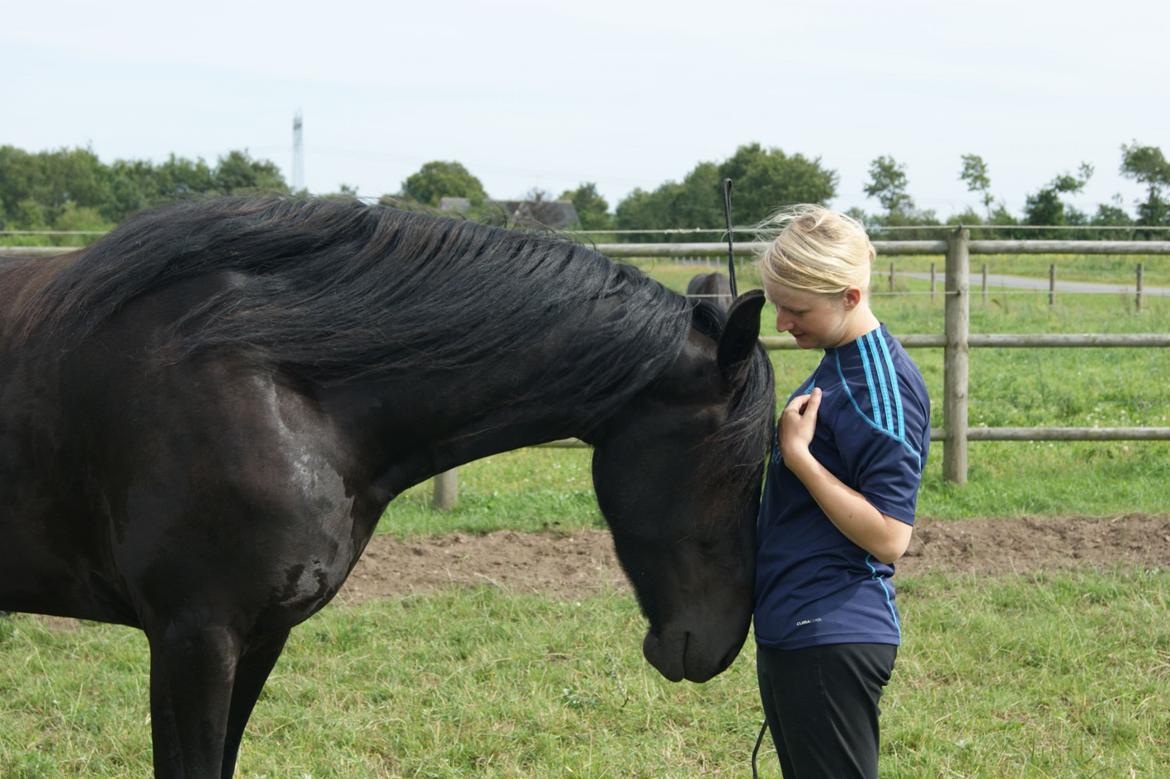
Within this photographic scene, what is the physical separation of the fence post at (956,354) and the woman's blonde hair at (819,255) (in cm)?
512

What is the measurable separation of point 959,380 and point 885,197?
2144 inches

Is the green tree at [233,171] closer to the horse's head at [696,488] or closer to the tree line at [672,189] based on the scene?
the tree line at [672,189]

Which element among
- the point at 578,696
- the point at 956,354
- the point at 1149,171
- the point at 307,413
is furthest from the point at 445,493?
the point at 1149,171

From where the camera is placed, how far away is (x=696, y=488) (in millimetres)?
2328

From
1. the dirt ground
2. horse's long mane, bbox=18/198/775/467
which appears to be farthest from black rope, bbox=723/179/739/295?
the dirt ground

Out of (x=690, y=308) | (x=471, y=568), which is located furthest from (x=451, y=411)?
(x=471, y=568)

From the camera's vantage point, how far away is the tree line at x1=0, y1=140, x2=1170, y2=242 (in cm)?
3681

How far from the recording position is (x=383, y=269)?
7.98 ft

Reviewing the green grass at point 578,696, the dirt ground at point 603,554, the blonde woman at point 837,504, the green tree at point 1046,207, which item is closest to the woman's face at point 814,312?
the blonde woman at point 837,504

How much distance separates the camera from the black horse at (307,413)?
87.9 inches

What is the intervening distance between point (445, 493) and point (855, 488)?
5.02m

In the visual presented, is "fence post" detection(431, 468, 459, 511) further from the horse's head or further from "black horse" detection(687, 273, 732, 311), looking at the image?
the horse's head

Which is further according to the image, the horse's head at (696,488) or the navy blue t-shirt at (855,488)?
the horse's head at (696,488)

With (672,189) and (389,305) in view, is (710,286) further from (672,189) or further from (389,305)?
(672,189)
